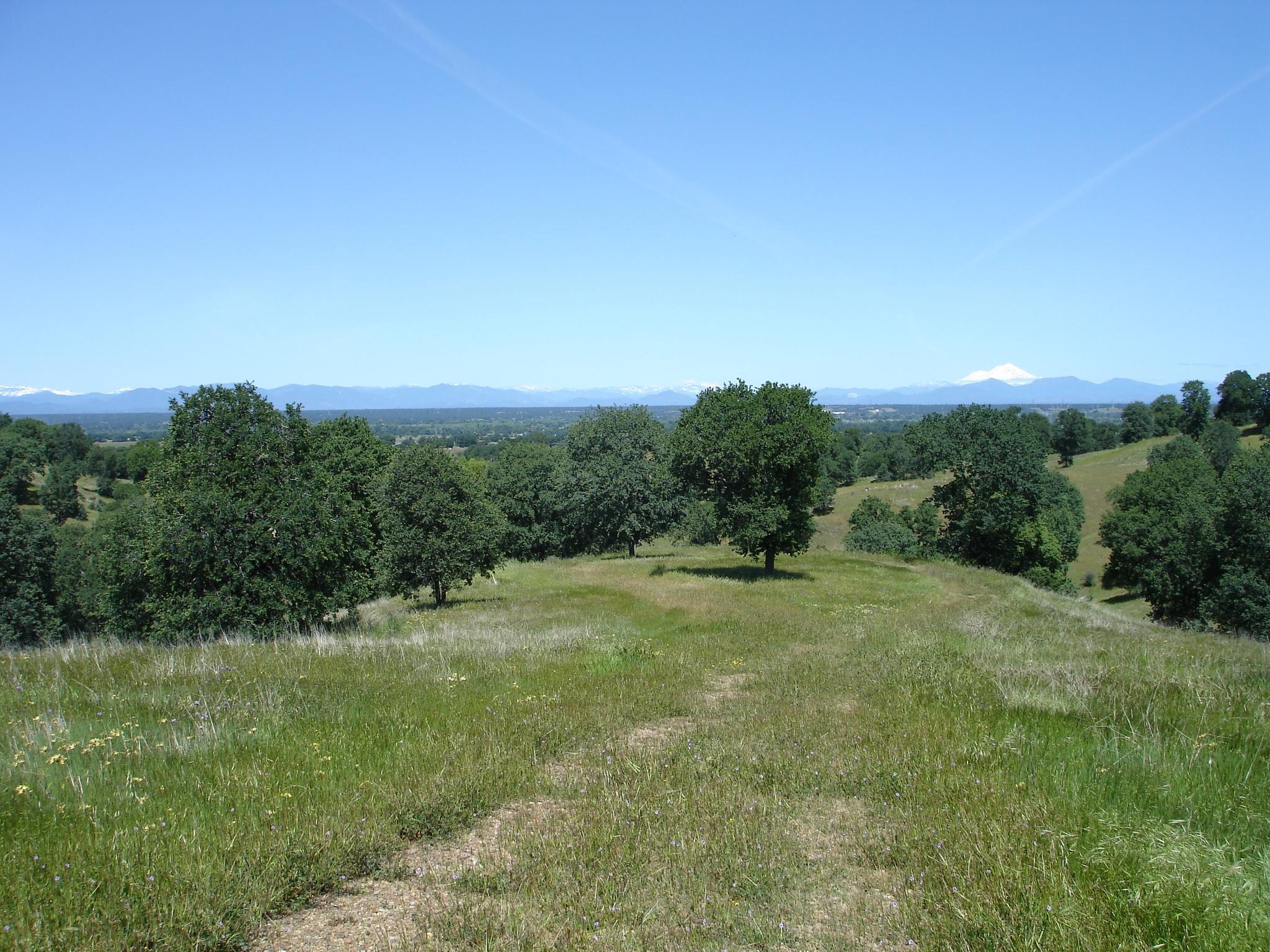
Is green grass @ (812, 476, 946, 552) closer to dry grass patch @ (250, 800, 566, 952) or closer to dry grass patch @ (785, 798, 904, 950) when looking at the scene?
dry grass patch @ (785, 798, 904, 950)

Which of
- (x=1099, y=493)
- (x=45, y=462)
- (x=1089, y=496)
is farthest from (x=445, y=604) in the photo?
(x=45, y=462)

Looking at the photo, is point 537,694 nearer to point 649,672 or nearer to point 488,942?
point 649,672

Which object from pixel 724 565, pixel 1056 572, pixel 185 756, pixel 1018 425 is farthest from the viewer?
pixel 1056 572

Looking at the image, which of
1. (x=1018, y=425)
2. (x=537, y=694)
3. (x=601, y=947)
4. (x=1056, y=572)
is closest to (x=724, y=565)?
(x=1018, y=425)

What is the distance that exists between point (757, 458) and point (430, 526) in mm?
15262

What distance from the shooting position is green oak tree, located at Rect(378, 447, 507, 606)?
99.1 feet

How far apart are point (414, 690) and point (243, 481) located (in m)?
11.2

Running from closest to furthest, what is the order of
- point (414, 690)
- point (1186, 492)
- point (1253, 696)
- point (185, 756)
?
point (185, 756), point (1253, 696), point (414, 690), point (1186, 492)

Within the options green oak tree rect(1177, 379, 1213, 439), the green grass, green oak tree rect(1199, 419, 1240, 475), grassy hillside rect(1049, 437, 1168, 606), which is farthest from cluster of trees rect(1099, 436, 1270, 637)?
green oak tree rect(1177, 379, 1213, 439)

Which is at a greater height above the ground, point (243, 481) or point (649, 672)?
point (243, 481)

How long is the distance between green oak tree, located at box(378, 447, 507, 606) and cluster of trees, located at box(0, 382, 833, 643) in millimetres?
70

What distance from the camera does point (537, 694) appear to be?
1095 centimetres

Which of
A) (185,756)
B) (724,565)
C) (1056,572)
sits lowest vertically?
(1056,572)

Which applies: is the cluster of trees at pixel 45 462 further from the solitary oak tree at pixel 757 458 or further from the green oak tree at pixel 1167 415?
the green oak tree at pixel 1167 415
